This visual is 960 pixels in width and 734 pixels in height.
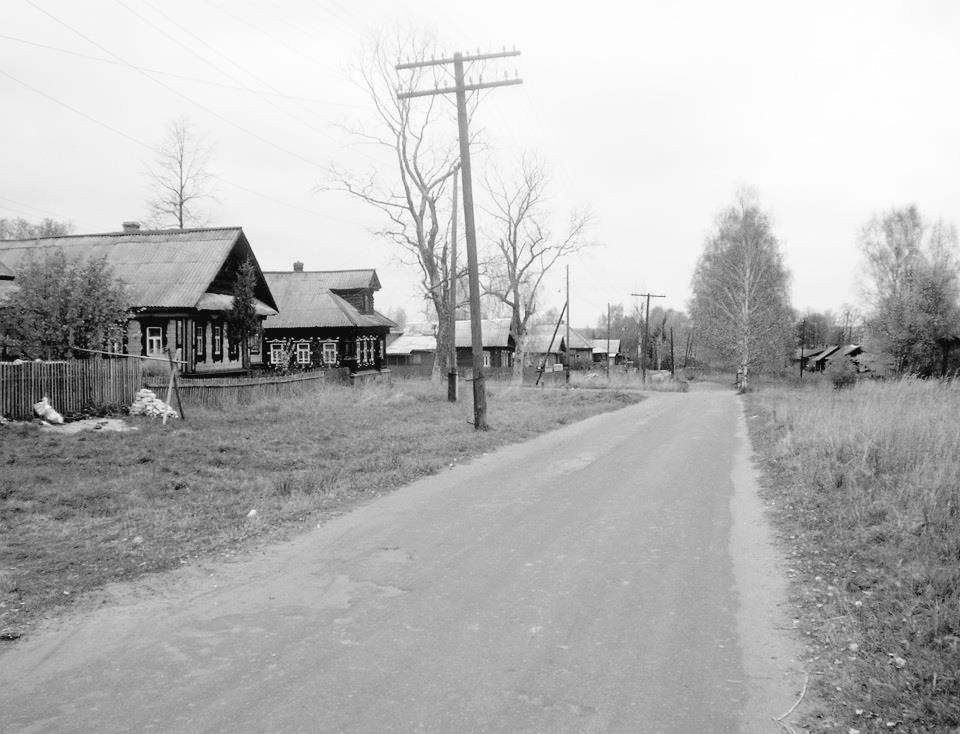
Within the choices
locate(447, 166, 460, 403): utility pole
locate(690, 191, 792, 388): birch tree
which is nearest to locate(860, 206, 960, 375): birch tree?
locate(690, 191, 792, 388): birch tree

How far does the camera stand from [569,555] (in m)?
6.95

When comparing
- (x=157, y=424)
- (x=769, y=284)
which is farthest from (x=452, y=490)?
(x=769, y=284)

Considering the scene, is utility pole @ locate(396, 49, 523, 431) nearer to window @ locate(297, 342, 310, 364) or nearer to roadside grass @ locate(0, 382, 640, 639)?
roadside grass @ locate(0, 382, 640, 639)

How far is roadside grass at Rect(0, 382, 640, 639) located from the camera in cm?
676

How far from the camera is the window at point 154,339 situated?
2831 centimetres

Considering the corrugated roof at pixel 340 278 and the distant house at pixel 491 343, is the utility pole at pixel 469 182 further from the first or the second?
the distant house at pixel 491 343

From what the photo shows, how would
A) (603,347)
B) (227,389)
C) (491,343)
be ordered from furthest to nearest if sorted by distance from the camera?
(603,347) < (491,343) < (227,389)

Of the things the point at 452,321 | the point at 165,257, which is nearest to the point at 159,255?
the point at 165,257

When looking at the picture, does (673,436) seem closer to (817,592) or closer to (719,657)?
(817,592)

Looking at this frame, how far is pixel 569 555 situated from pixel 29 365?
13053 millimetres

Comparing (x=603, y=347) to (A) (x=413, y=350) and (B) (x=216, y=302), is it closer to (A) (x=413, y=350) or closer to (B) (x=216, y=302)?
(A) (x=413, y=350)

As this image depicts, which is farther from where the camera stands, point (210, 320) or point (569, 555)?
point (210, 320)

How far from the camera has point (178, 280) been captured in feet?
92.5

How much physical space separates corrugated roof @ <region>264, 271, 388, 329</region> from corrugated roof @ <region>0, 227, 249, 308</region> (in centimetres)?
1133
